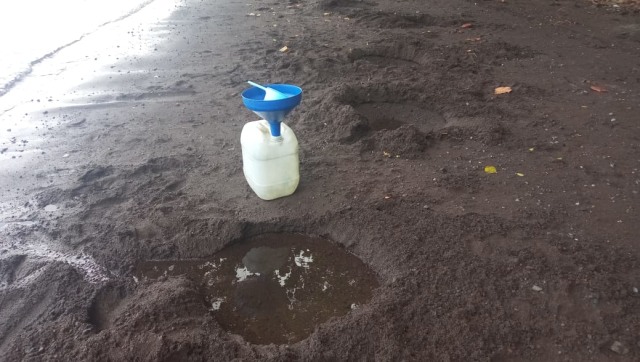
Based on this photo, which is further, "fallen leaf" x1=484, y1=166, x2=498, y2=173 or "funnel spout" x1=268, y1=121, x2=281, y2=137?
"fallen leaf" x1=484, y1=166, x2=498, y2=173

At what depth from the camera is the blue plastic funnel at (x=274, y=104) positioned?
2.57 meters

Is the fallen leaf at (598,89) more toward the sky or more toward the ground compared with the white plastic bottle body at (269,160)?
more toward the ground

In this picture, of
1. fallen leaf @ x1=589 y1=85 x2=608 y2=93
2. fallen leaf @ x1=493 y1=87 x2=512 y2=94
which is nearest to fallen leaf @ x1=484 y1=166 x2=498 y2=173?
fallen leaf @ x1=493 y1=87 x2=512 y2=94

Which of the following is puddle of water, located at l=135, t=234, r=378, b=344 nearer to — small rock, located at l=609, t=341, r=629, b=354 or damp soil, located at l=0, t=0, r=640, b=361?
damp soil, located at l=0, t=0, r=640, b=361

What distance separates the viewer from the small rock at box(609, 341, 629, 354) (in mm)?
1926

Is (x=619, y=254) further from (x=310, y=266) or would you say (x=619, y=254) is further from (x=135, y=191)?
(x=135, y=191)

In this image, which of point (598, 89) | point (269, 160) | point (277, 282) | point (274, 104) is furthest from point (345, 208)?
point (598, 89)

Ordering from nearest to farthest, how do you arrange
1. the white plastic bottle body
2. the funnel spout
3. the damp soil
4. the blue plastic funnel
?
the damp soil < the blue plastic funnel < the funnel spout < the white plastic bottle body

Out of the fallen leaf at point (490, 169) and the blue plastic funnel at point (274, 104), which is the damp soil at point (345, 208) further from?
the blue plastic funnel at point (274, 104)

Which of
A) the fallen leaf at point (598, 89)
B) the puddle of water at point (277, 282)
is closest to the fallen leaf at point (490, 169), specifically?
the puddle of water at point (277, 282)

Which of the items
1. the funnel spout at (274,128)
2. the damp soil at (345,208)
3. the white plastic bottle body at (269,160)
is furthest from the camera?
the white plastic bottle body at (269,160)

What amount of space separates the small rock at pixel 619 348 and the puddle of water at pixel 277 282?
3.75ft

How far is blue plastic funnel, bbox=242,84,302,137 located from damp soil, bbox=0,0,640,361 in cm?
64

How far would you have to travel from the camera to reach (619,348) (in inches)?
76.2
